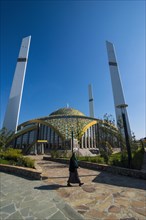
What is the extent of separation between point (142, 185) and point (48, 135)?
121 ft

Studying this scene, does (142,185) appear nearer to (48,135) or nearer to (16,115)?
(48,135)

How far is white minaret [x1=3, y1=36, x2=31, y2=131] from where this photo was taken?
157 ft

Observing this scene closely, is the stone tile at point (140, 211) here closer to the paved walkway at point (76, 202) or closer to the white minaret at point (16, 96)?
the paved walkway at point (76, 202)

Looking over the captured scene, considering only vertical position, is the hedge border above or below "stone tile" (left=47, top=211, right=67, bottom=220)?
above

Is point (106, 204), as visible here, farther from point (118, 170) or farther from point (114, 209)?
point (118, 170)

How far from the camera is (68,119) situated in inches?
1708

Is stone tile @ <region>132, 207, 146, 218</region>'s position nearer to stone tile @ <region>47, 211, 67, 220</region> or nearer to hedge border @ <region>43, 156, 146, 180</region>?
stone tile @ <region>47, 211, 67, 220</region>

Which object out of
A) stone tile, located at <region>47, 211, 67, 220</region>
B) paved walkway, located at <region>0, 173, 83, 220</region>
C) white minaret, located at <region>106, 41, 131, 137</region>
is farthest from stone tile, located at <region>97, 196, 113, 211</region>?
white minaret, located at <region>106, 41, 131, 137</region>

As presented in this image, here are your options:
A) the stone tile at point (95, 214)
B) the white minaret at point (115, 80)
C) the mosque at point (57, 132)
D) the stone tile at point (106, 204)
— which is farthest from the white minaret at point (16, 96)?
the stone tile at point (95, 214)

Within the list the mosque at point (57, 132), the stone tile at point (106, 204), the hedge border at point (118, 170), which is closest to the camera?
the stone tile at point (106, 204)

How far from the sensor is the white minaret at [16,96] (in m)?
47.8

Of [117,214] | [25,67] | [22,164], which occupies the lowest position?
[117,214]

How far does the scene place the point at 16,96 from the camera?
49.9 meters

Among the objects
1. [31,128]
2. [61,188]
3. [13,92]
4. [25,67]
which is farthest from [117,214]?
[25,67]
